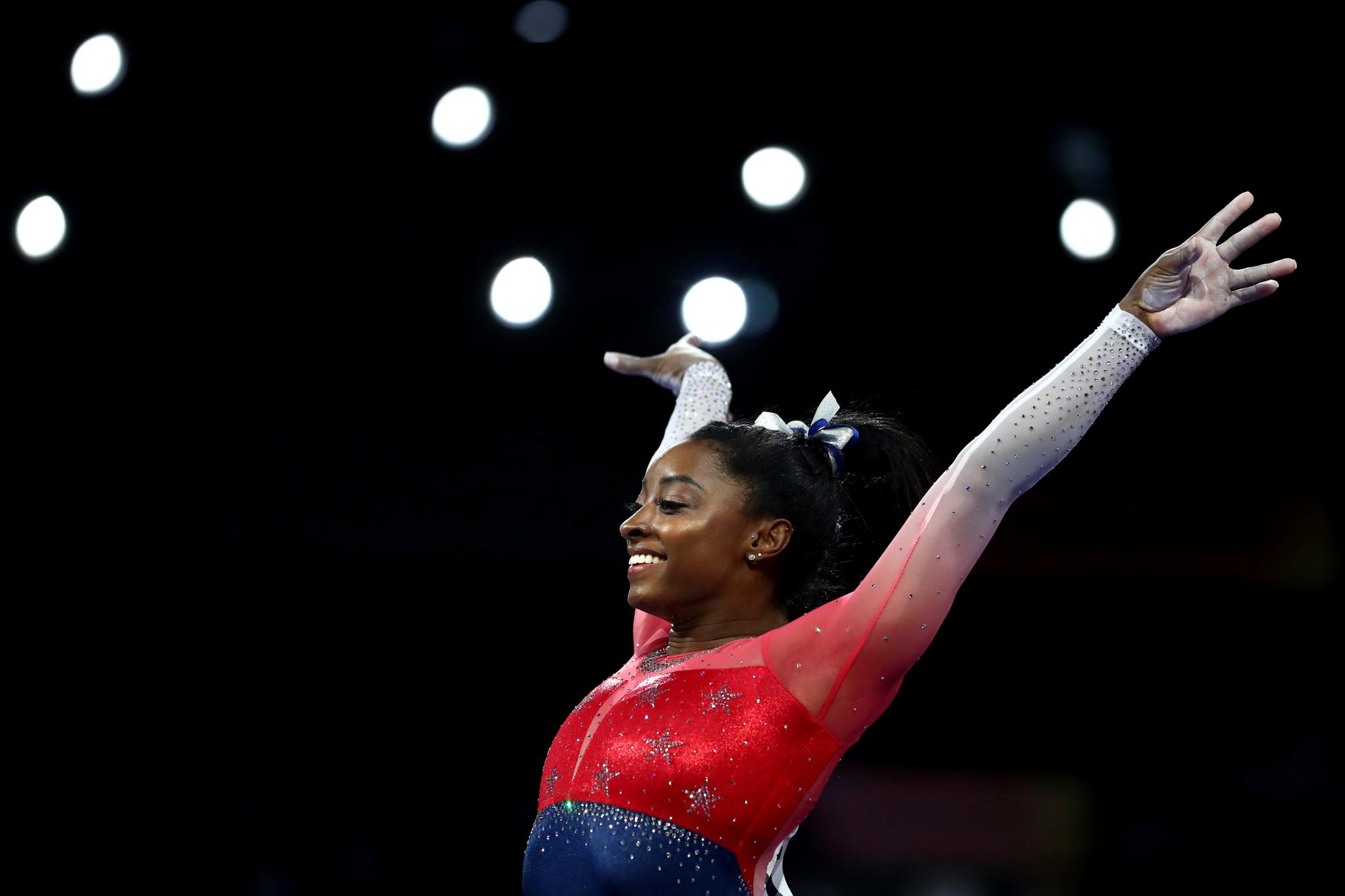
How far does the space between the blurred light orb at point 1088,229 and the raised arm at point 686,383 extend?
103 centimetres

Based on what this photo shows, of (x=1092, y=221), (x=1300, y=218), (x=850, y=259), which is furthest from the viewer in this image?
(x=850, y=259)

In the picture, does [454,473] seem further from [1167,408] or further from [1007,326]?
[1167,408]

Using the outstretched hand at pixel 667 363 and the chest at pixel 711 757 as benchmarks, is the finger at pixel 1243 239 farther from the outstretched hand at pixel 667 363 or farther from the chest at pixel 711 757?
the outstretched hand at pixel 667 363

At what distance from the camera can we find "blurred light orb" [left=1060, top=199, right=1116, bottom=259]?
275cm

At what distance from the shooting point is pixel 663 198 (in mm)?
3078

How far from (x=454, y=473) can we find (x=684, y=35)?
1.44 meters

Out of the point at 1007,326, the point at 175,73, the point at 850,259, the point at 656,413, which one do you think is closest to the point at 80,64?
the point at 175,73

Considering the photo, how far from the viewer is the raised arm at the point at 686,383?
2039 millimetres

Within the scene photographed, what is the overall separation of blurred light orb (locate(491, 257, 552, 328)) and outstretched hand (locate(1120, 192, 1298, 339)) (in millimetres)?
1943

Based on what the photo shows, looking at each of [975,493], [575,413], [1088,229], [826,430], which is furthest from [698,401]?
[575,413]

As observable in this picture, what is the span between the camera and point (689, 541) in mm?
1537

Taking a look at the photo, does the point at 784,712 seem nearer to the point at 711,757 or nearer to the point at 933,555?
the point at 711,757

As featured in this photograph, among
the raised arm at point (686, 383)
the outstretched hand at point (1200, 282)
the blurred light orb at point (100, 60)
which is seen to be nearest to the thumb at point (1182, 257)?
the outstretched hand at point (1200, 282)

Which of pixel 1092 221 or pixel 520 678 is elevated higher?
pixel 1092 221
